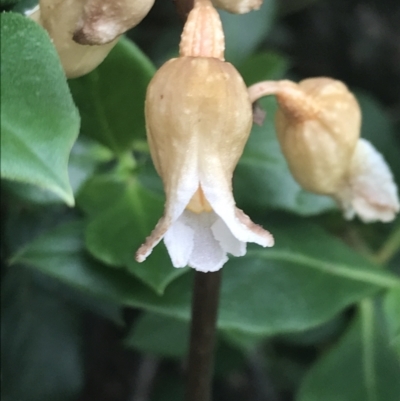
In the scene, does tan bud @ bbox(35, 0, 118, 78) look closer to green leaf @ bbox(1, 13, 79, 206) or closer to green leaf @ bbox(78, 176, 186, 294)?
green leaf @ bbox(1, 13, 79, 206)

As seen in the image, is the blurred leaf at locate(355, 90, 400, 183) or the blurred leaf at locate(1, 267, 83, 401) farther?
the blurred leaf at locate(355, 90, 400, 183)

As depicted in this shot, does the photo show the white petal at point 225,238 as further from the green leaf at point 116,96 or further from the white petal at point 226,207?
the green leaf at point 116,96

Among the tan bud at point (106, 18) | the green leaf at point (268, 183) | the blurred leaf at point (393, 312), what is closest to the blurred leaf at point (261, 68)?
the green leaf at point (268, 183)

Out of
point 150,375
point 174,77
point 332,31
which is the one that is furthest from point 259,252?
point 332,31

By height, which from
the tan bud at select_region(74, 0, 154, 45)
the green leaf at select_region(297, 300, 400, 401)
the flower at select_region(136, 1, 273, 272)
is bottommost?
the green leaf at select_region(297, 300, 400, 401)

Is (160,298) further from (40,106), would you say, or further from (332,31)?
(332,31)

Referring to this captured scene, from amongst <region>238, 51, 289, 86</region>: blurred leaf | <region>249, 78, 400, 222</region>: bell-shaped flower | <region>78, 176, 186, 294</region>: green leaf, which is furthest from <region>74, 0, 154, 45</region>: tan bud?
<region>238, 51, 289, 86</region>: blurred leaf

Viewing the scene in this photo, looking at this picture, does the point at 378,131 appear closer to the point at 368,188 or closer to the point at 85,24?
the point at 368,188

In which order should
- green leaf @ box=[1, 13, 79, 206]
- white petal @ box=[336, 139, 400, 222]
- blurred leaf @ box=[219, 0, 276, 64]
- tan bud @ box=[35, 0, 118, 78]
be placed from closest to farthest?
green leaf @ box=[1, 13, 79, 206] → tan bud @ box=[35, 0, 118, 78] → white petal @ box=[336, 139, 400, 222] → blurred leaf @ box=[219, 0, 276, 64]
